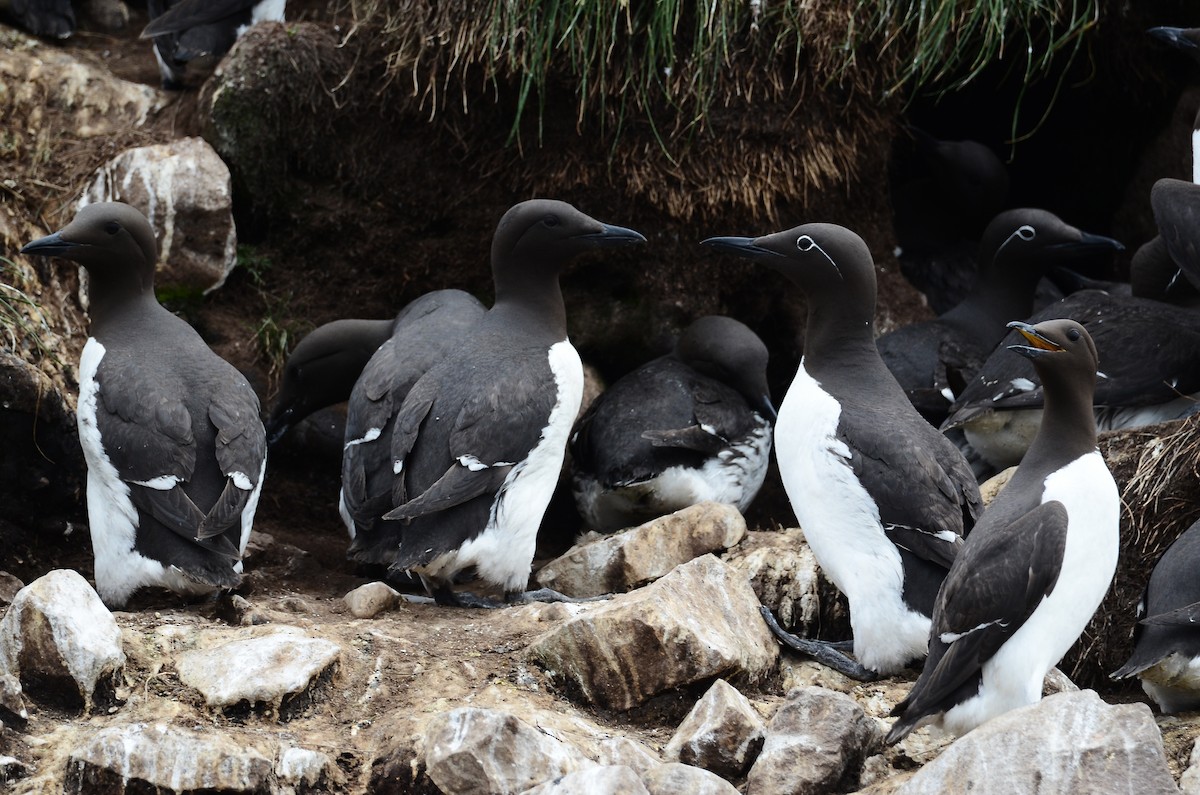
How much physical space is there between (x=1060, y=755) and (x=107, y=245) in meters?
4.10

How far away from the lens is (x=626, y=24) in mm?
6910

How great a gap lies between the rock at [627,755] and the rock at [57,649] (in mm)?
1361

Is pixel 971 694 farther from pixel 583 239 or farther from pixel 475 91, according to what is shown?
pixel 475 91

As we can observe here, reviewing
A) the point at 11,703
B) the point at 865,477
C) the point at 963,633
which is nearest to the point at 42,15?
the point at 11,703

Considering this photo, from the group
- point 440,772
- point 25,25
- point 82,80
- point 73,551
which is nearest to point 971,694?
point 440,772

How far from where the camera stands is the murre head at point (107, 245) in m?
5.73

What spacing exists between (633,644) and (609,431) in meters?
2.34

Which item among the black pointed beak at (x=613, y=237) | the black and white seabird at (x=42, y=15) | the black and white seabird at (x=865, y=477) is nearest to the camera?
the black and white seabird at (x=865, y=477)

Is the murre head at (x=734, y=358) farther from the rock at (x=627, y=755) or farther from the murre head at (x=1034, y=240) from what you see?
the rock at (x=627, y=755)

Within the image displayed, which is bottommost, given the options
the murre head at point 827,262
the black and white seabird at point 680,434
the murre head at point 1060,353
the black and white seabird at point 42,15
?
the black and white seabird at point 680,434

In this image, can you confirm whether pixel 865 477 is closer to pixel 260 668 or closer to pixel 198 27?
pixel 260 668

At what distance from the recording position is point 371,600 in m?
5.23

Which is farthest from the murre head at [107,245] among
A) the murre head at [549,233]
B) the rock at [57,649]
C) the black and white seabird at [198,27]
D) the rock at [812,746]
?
the rock at [812,746]

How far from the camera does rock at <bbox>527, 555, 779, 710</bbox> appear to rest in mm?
4371
